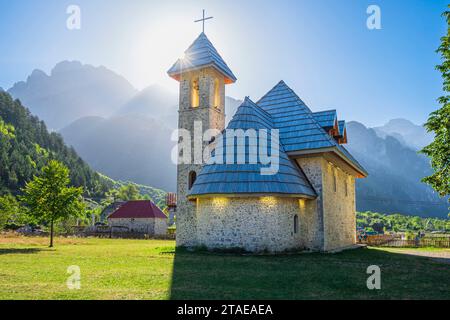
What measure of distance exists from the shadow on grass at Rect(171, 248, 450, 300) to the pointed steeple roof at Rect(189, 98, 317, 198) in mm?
3854

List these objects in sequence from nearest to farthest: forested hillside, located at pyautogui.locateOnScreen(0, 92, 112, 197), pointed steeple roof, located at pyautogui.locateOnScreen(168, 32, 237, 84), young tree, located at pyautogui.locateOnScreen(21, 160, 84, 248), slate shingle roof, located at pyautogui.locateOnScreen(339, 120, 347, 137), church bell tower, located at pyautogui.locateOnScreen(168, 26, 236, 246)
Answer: church bell tower, located at pyautogui.locateOnScreen(168, 26, 236, 246) < young tree, located at pyautogui.locateOnScreen(21, 160, 84, 248) < pointed steeple roof, located at pyautogui.locateOnScreen(168, 32, 237, 84) < slate shingle roof, located at pyautogui.locateOnScreen(339, 120, 347, 137) < forested hillside, located at pyautogui.locateOnScreen(0, 92, 112, 197)

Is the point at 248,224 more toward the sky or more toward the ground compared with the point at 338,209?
more toward the ground

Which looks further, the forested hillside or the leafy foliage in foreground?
the leafy foliage in foreground

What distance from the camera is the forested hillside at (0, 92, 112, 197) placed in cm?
8256

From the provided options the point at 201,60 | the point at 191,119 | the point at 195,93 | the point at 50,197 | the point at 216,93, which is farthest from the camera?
the point at 216,93

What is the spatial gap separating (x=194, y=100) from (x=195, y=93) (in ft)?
1.72

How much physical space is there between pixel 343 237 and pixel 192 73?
48.1 ft

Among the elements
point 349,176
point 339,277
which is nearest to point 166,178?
point 349,176

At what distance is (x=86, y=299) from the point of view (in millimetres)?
6902

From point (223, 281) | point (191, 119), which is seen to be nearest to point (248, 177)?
point (223, 281)

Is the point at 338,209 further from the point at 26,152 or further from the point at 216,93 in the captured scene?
the point at 26,152

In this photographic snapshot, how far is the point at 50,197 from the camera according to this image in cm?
2358

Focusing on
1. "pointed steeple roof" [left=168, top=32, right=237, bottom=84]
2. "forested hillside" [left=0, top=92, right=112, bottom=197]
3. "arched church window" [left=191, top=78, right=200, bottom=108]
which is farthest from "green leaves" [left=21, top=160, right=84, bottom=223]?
"forested hillside" [left=0, top=92, right=112, bottom=197]

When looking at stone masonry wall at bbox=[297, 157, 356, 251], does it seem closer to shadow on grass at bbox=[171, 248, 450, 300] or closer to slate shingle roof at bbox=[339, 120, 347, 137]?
slate shingle roof at bbox=[339, 120, 347, 137]
